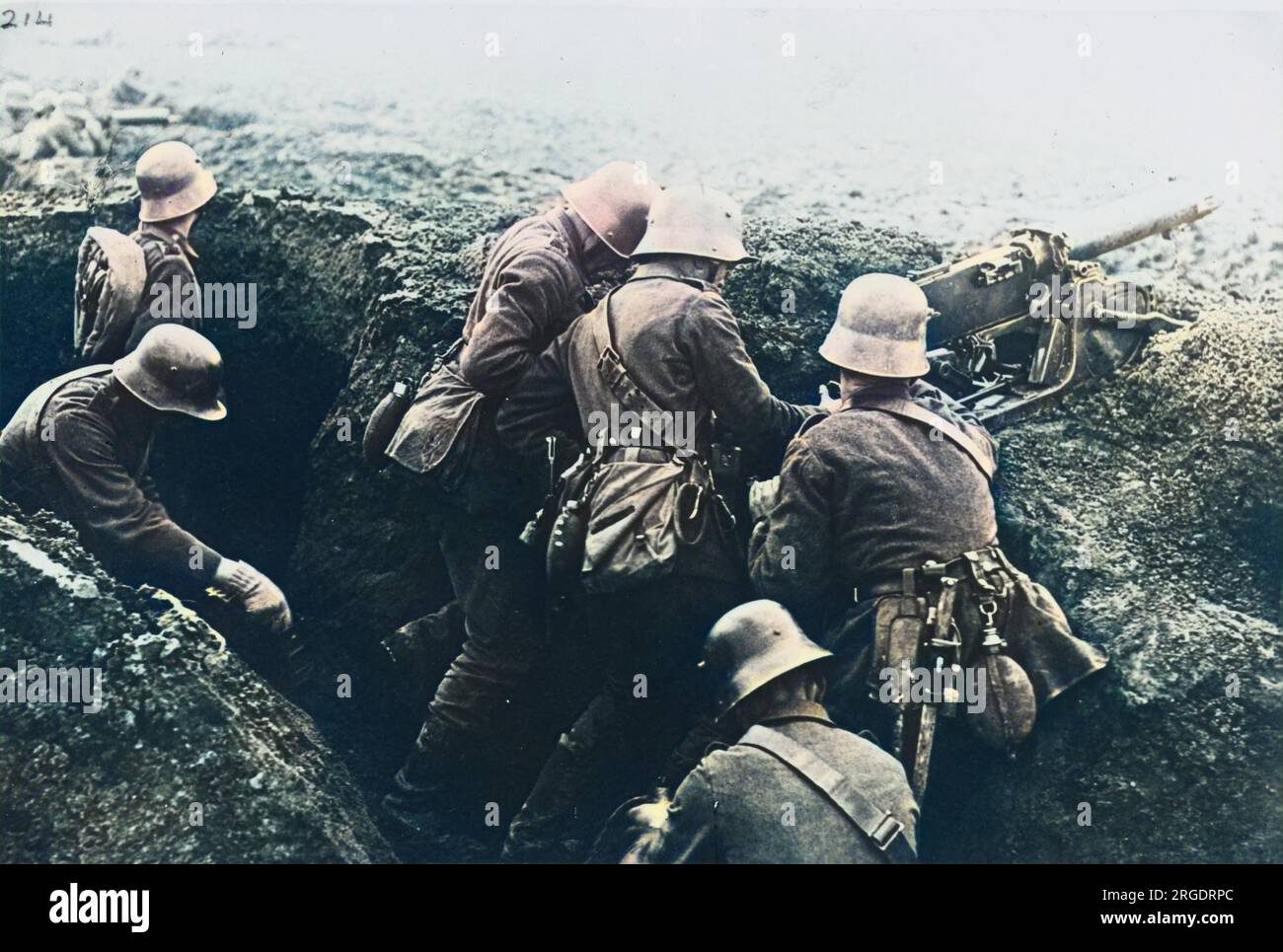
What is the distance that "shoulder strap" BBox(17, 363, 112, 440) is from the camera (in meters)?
7.02

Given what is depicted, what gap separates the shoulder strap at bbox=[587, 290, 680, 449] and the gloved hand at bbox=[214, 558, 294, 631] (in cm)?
180

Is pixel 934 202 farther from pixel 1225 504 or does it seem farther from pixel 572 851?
pixel 572 851

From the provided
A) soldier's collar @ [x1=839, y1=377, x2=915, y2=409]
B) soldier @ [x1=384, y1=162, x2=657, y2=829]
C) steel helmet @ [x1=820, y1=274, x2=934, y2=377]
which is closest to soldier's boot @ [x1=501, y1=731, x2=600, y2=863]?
soldier @ [x1=384, y1=162, x2=657, y2=829]

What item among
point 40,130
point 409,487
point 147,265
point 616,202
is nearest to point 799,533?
point 616,202

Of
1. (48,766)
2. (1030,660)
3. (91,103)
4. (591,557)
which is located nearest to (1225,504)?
(1030,660)

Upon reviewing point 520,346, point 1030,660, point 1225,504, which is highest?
point 520,346

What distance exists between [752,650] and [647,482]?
78 centimetres

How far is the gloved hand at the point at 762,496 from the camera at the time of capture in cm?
655

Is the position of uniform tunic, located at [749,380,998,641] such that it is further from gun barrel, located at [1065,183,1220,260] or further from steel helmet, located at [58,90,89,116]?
steel helmet, located at [58,90,89,116]

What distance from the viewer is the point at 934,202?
7609 millimetres

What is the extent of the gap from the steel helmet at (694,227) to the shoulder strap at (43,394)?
7.98ft

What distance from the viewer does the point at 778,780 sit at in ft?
19.8

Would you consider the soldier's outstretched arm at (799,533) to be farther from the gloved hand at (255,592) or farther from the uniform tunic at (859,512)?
the gloved hand at (255,592)

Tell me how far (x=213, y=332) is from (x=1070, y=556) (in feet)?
12.7
